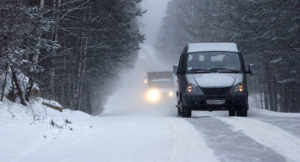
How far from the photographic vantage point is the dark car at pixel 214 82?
1147 centimetres

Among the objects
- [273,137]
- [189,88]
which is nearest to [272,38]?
[189,88]

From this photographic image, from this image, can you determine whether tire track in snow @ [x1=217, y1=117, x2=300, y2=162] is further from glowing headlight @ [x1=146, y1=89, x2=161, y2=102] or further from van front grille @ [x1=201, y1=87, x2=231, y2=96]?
glowing headlight @ [x1=146, y1=89, x2=161, y2=102]

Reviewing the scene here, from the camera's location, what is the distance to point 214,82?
11.4 metres

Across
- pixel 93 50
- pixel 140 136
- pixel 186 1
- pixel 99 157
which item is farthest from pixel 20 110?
pixel 186 1

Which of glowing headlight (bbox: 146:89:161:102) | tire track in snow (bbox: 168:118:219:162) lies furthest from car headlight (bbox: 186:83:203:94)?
glowing headlight (bbox: 146:89:161:102)

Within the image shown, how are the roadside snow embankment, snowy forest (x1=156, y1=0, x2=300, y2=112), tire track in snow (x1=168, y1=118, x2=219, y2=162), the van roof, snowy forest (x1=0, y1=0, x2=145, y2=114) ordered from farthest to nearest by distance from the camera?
snowy forest (x1=156, y1=0, x2=300, y2=112) < the van roof < snowy forest (x1=0, y1=0, x2=145, y2=114) < the roadside snow embankment < tire track in snow (x1=168, y1=118, x2=219, y2=162)

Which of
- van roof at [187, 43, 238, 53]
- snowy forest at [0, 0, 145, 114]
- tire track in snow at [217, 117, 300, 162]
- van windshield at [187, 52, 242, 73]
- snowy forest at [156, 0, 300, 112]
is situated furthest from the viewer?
snowy forest at [156, 0, 300, 112]

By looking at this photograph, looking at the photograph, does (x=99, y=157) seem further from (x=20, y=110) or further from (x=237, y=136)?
(x=20, y=110)

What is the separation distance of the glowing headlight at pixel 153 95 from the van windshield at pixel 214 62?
1358 centimetres

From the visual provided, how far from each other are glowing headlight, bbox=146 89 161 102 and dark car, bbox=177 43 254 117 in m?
13.5

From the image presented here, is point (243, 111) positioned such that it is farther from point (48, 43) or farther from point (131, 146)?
point (131, 146)

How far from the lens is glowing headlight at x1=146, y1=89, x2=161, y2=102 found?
26.0m

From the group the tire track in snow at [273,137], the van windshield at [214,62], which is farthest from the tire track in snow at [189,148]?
the van windshield at [214,62]

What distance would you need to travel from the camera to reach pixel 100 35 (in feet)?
77.8
